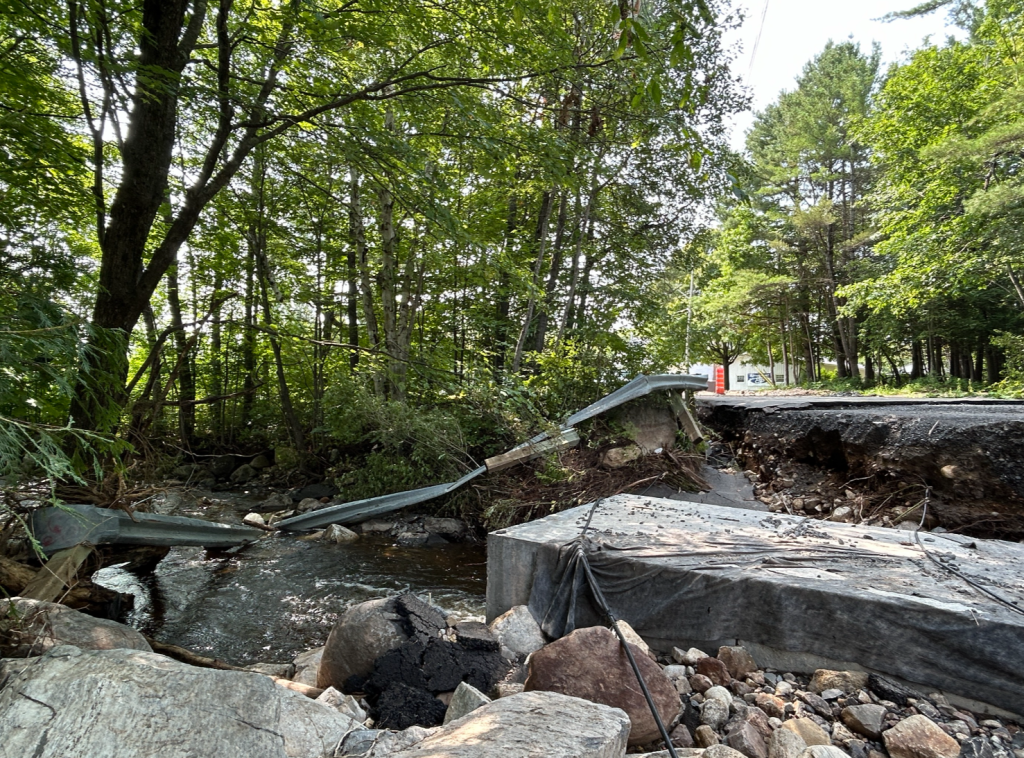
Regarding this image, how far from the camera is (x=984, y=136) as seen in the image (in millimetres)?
11805

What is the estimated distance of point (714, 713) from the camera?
233 centimetres

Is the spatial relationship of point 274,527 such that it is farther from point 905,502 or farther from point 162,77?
point 905,502

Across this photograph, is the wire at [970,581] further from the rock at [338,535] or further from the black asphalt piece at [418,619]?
the rock at [338,535]

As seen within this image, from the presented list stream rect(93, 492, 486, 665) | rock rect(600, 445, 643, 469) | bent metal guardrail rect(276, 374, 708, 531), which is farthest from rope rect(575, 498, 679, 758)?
rock rect(600, 445, 643, 469)

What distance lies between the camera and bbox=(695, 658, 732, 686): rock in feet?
8.40

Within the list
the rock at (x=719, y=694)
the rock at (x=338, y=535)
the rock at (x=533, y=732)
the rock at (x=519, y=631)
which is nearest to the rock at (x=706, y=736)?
the rock at (x=719, y=694)

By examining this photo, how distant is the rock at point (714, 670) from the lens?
8.40 ft

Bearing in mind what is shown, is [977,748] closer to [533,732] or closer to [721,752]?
[721,752]

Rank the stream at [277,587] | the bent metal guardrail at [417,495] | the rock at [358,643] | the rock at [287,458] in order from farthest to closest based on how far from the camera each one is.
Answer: the rock at [287,458]
the bent metal guardrail at [417,495]
the stream at [277,587]
the rock at [358,643]

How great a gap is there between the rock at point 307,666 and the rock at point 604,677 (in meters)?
1.59

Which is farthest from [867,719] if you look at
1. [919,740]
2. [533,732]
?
[533,732]

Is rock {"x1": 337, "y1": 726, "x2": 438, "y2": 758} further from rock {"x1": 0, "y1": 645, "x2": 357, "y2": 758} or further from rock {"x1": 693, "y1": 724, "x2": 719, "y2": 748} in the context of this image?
rock {"x1": 693, "y1": 724, "x2": 719, "y2": 748}

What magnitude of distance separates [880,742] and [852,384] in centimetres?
2272

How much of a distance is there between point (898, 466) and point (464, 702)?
4.83m
